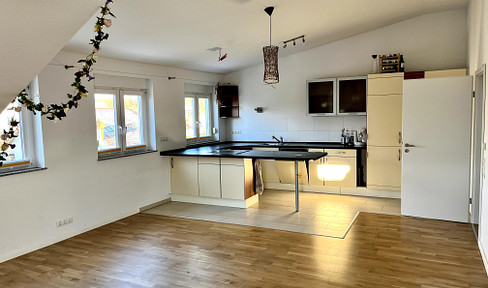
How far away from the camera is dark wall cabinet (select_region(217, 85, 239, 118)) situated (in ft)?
23.5

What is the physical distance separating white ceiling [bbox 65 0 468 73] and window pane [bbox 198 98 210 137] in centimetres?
96

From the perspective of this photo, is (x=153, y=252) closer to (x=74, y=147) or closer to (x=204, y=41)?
(x=74, y=147)

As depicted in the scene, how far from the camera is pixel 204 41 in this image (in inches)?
192

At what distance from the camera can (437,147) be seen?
14.9ft

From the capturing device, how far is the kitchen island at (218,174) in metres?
5.32

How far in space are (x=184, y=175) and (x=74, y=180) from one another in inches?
72.3

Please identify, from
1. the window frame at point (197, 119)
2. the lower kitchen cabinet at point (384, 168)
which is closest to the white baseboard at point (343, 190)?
the lower kitchen cabinet at point (384, 168)

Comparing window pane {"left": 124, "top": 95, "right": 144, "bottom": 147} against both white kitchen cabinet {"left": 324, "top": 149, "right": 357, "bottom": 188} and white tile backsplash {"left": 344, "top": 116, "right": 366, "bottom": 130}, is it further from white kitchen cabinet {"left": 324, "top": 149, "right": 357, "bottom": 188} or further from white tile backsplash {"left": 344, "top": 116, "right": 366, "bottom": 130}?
white tile backsplash {"left": 344, "top": 116, "right": 366, "bottom": 130}

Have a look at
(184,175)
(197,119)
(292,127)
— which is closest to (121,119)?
(184,175)

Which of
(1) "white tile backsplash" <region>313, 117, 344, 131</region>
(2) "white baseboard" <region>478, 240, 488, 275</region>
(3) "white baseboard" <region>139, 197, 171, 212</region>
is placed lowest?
(2) "white baseboard" <region>478, 240, 488, 275</region>

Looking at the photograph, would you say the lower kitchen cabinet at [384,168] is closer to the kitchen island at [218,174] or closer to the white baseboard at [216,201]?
the kitchen island at [218,174]

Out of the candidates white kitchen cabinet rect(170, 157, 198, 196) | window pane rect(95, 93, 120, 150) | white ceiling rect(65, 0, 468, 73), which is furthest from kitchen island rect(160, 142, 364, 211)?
white ceiling rect(65, 0, 468, 73)

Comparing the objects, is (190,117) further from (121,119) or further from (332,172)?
(332,172)

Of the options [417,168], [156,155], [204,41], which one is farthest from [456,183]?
[156,155]
